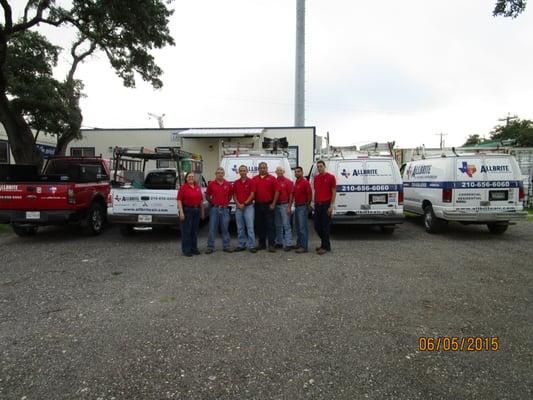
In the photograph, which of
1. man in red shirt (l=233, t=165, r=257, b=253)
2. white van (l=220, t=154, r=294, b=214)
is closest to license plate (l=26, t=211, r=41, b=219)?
white van (l=220, t=154, r=294, b=214)

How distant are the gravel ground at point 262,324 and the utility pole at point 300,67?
1792cm

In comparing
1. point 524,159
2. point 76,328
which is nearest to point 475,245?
point 76,328

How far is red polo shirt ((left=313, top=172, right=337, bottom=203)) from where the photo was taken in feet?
22.7

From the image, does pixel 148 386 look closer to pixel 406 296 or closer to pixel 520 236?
pixel 406 296

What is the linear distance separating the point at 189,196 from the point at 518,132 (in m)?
59.7

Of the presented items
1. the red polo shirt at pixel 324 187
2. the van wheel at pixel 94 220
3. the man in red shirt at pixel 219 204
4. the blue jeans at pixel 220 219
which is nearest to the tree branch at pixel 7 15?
the van wheel at pixel 94 220

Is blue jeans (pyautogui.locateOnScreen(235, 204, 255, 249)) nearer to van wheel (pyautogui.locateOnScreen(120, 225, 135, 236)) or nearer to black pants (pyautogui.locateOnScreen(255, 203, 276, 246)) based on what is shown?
black pants (pyautogui.locateOnScreen(255, 203, 276, 246))

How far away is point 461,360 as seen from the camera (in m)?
3.04

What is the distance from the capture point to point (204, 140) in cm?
1916

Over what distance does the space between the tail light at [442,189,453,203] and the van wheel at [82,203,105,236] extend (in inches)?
343

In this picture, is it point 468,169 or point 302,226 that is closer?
point 302,226

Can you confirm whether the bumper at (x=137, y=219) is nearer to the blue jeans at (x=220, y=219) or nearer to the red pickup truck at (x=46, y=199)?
the red pickup truck at (x=46, y=199)

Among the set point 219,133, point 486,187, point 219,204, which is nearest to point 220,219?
point 219,204

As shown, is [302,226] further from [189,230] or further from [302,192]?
[189,230]
